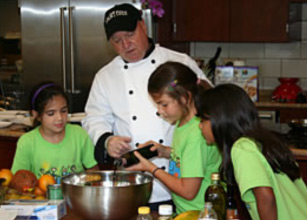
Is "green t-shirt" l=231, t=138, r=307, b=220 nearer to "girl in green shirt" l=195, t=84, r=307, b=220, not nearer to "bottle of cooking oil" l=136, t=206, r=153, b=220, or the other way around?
"girl in green shirt" l=195, t=84, r=307, b=220

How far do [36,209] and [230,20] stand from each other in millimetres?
3507

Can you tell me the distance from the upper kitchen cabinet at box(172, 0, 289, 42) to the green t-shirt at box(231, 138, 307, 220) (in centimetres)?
314

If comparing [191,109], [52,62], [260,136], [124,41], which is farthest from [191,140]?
[52,62]

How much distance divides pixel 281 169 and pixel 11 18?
3.63 metres

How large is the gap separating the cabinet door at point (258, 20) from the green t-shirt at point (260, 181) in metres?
3.13

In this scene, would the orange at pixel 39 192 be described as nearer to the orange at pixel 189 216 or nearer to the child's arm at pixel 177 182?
the child's arm at pixel 177 182

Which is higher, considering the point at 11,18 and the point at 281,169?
the point at 11,18

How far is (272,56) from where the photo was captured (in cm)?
538

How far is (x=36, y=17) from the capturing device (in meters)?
4.80

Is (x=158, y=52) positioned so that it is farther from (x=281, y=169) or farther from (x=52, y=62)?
(x=52, y=62)

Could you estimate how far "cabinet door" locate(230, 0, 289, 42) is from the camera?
491 cm

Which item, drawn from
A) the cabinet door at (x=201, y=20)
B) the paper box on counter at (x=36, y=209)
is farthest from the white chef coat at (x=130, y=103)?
the cabinet door at (x=201, y=20)

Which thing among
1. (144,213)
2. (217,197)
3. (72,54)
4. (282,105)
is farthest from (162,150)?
(282,105)

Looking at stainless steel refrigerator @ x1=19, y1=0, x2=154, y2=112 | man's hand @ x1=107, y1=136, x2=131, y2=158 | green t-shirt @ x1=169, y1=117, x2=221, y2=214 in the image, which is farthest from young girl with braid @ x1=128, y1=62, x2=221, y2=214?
stainless steel refrigerator @ x1=19, y1=0, x2=154, y2=112
